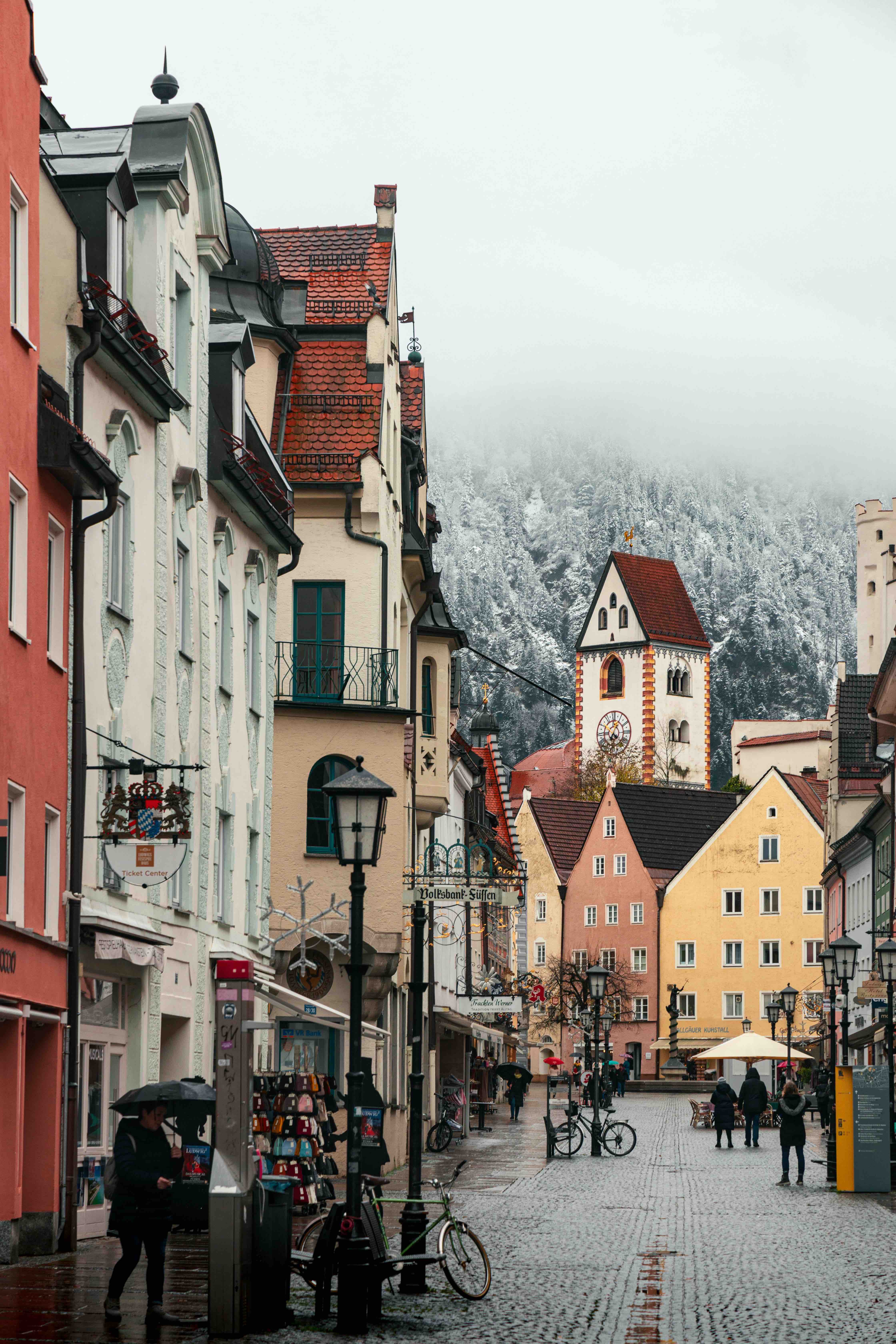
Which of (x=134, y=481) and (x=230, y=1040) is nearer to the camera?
(x=230, y=1040)

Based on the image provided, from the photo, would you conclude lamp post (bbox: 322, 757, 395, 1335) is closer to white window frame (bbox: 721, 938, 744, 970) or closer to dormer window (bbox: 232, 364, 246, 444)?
dormer window (bbox: 232, 364, 246, 444)

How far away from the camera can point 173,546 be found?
84.5 feet

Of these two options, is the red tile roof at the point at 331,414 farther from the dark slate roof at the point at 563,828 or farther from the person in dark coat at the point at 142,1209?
the dark slate roof at the point at 563,828

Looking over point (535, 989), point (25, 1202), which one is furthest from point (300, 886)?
point (535, 989)

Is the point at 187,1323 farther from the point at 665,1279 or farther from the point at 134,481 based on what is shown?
the point at 134,481

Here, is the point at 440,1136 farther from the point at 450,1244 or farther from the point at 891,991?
the point at 450,1244

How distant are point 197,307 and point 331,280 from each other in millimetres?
12258

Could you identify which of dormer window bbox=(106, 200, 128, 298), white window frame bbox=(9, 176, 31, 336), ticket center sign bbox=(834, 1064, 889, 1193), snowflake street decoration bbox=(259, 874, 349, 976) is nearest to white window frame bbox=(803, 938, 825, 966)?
snowflake street decoration bbox=(259, 874, 349, 976)

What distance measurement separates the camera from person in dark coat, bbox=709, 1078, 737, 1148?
45562 mm

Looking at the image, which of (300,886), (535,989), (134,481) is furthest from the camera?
(535,989)

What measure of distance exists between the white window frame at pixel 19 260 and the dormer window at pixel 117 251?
212cm

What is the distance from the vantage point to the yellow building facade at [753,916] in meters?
104

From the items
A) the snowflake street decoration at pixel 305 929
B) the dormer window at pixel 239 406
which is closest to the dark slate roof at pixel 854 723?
the snowflake street decoration at pixel 305 929

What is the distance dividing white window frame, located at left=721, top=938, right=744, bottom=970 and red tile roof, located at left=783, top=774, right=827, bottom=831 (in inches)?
267
